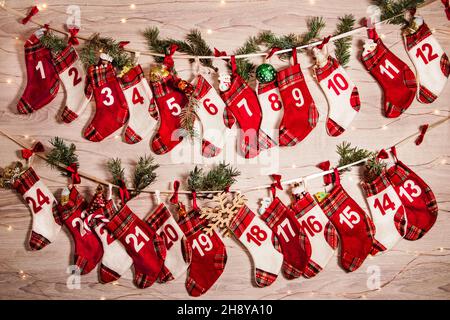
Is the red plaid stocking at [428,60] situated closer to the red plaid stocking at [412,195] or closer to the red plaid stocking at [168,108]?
the red plaid stocking at [412,195]

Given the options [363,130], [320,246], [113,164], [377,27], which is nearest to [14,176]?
[113,164]

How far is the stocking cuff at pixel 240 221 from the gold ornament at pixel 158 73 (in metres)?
0.71

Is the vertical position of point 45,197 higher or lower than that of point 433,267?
higher

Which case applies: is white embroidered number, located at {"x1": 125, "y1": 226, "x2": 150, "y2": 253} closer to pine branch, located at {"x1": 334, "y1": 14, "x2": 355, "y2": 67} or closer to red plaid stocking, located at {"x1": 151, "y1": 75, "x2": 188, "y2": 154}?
red plaid stocking, located at {"x1": 151, "y1": 75, "x2": 188, "y2": 154}

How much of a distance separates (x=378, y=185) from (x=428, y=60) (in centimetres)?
63

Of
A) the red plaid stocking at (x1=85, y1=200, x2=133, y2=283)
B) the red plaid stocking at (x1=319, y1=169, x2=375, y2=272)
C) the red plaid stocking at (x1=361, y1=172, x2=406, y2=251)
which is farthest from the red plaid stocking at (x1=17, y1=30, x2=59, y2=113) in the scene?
the red plaid stocking at (x1=361, y1=172, x2=406, y2=251)

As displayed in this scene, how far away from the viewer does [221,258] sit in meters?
1.98

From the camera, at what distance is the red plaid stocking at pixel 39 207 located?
1985 millimetres

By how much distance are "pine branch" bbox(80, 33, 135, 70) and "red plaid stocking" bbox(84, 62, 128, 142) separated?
0.04 metres

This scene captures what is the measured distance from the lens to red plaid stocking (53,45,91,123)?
1.96 metres

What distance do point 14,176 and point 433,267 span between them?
209 centimetres

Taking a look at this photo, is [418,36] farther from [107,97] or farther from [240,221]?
[107,97]

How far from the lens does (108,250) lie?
77.8 inches

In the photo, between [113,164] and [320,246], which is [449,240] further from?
[113,164]
